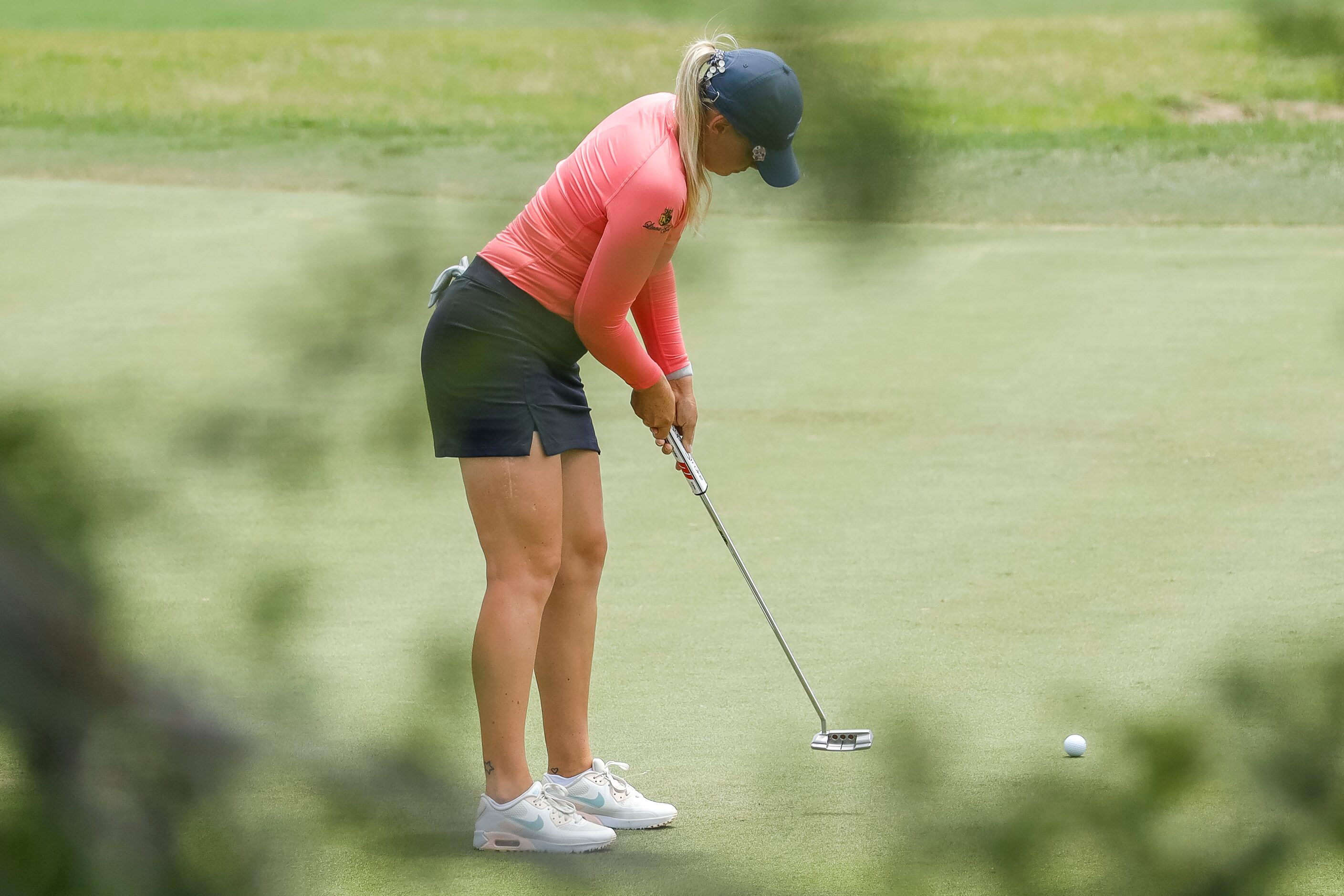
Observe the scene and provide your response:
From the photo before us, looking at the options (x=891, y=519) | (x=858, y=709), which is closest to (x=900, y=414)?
(x=891, y=519)

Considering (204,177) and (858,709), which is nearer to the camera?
(204,177)

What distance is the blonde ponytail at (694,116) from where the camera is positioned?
68 cm

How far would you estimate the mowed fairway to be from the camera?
2.28 ft

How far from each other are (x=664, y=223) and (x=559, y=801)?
1164 millimetres

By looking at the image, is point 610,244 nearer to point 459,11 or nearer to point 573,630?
point 573,630

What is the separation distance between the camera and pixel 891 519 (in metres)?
5.82

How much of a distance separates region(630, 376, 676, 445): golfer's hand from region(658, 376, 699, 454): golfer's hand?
11cm

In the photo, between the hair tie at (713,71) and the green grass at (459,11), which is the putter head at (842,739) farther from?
the green grass at (459,11)

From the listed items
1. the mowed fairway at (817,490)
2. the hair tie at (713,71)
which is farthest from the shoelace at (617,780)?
the hair tie at (713,71)

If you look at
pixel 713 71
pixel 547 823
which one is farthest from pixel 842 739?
pixel 713 71

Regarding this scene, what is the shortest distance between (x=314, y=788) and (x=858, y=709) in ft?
0.92

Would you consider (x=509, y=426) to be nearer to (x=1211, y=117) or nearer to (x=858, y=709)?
(x=858, y=709)

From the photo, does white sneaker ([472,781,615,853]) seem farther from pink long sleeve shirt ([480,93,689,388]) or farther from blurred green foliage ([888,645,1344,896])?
blurred green foliage ([888,645,1344,896])

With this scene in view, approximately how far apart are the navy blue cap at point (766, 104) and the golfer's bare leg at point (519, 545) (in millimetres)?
1936
